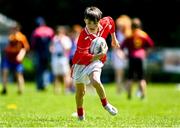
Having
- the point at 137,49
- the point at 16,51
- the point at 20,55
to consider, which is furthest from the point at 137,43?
the point at 16,51

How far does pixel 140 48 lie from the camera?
68.7 feet

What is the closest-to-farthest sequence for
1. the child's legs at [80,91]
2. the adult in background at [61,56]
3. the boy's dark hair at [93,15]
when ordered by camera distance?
the boy's dark hair at [93,15] < the child's legs at [80,91] < the adult in background at [61,56]

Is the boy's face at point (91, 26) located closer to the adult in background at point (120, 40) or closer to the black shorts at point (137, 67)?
the black shorts at point (137, 67)

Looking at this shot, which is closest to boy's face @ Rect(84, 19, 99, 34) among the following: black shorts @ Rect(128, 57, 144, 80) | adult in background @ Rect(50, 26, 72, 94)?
black shorts @ Rect(128, 57, 144, 80)

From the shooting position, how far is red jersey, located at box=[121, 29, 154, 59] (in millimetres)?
20688

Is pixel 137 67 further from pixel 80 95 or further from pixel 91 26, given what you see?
pixel 91 26

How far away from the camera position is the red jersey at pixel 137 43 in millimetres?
20688

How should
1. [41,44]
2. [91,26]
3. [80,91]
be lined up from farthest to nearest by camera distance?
[41,44]
[80,91]
[91,26]

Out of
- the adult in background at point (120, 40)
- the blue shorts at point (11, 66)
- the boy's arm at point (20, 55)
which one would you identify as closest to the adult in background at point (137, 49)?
the adult in background at point (120, 40)

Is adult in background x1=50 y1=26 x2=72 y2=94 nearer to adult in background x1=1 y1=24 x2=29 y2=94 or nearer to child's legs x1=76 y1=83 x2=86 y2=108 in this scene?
adult in background x1=1 y1=24 x2=29 y2=94

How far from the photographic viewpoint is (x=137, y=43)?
68.4 ft

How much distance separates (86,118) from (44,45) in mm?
12267

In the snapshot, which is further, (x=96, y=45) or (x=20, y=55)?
(x=20, y=55)

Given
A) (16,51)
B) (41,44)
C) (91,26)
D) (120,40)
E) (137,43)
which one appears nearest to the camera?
(91,26)
